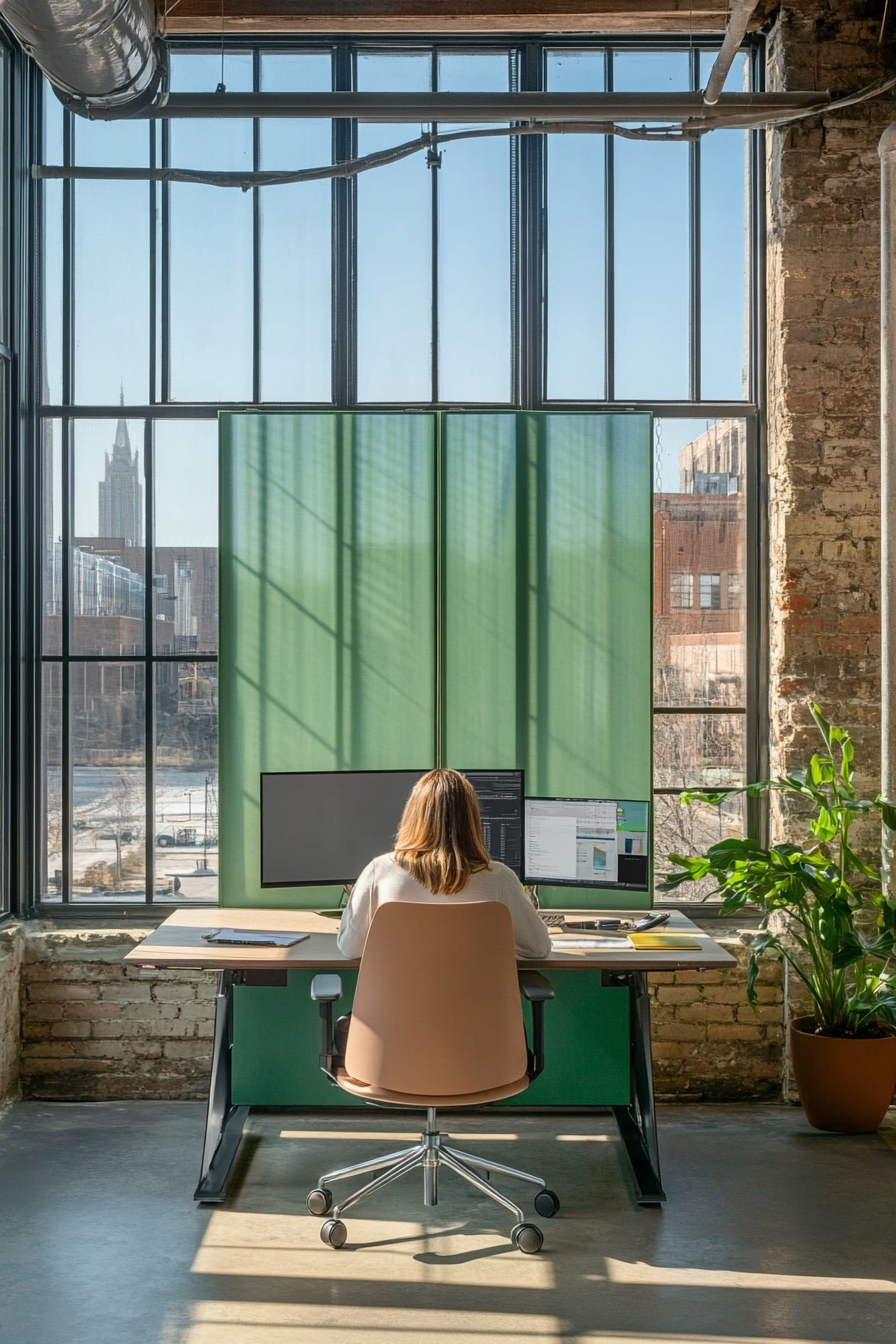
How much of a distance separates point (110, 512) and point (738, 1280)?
3414 millimetres

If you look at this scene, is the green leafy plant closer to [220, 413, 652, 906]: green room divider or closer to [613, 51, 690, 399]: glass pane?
[220, 413, 652, 906]: green room divider

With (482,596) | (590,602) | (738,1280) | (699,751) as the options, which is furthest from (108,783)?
(738,1280)

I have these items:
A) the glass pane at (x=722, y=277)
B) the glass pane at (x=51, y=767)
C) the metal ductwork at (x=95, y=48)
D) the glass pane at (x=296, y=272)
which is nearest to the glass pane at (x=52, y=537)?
the glass pane at (x=51, y=767)

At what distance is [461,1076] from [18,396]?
311 cm

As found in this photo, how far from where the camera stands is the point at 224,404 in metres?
4.48

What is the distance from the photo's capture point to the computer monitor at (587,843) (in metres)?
3.77

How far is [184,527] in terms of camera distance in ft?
14.7

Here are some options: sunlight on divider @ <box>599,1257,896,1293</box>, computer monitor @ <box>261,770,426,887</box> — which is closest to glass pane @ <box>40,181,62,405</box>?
computer monitor @ <box>261,770,426,887</box>

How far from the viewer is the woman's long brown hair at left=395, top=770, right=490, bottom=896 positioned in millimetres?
3021

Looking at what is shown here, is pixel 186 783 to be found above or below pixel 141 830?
above

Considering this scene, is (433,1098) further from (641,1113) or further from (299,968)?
(641,1113)

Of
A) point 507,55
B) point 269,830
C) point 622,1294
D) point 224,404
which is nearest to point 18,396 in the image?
point 224,404

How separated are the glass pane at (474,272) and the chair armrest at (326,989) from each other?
240 cm

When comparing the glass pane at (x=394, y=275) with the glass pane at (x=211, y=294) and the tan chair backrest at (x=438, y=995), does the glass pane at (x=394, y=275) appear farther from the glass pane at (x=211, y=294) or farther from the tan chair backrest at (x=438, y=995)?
the tan chair backrest at (x=438, y=995)
